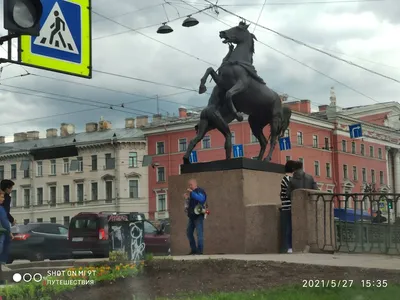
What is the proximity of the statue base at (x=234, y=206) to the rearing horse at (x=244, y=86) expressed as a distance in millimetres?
1126

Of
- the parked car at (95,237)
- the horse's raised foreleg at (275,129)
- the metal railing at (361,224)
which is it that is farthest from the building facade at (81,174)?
the metal railing at (361,224)

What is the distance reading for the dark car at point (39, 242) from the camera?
21852 millimetres

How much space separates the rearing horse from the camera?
44.6ft

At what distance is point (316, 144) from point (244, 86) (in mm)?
67586

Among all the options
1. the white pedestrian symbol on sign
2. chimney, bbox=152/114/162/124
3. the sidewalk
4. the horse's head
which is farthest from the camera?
chimney, bbox=152/114/162/124

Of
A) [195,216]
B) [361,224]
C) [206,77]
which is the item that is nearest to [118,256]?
[195,216]

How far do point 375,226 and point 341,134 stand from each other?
71933mm

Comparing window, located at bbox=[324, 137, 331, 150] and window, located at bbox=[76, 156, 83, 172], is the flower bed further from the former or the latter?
window, located at bbox=[76, 156, 83, 172]

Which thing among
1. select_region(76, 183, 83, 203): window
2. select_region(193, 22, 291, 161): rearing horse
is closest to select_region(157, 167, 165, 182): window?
select_region(76, 183, 83, 203): window

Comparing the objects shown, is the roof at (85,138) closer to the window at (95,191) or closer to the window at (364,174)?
the window at (95,191)

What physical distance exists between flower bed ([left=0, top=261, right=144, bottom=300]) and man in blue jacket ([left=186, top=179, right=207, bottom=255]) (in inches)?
96.0

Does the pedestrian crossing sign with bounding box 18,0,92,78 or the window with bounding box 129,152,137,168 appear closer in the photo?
the pedestrian crossing sign with bounding box 18,0,92,78

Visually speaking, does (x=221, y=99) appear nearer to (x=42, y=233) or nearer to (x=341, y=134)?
(x=42, y=233)

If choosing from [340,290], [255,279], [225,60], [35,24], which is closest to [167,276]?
[255,279]
